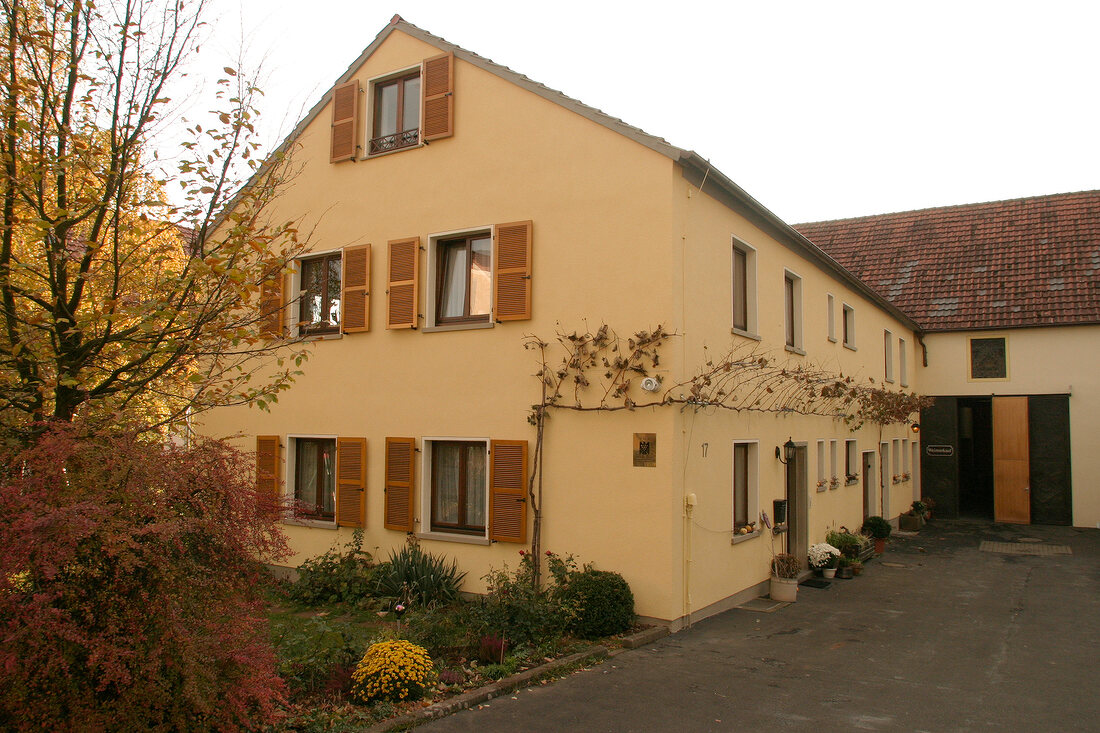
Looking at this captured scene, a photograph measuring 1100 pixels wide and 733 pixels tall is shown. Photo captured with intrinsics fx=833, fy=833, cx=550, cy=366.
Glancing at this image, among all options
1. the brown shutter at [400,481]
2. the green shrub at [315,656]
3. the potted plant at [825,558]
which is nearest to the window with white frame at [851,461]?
the potted plant at [825,558]

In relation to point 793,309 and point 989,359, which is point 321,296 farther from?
point 989,359

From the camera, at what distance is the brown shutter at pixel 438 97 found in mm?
12234

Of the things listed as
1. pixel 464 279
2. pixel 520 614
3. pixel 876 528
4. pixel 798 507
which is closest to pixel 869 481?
pixel 876 528

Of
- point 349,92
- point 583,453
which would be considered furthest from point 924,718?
point 349,92

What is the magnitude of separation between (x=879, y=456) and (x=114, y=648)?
19346 mm

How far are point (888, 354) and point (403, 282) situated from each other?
15097mm

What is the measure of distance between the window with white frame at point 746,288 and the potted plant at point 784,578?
11.6 ft

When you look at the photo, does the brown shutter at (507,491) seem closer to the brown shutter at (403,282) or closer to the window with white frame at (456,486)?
the window with white frame at (456,486)

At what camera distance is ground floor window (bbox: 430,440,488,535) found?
11.7 meters

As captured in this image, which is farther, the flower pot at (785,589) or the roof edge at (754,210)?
the flower pot at (785,589)

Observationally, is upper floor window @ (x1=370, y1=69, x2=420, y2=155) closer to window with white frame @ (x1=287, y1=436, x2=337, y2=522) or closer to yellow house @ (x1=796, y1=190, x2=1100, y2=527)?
window with white frame @ (x1=287, y1=436, x2=337, y2=522)

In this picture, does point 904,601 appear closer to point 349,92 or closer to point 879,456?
point 879,456

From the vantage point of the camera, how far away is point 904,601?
1290 cm

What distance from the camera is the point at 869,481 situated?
1997cm
